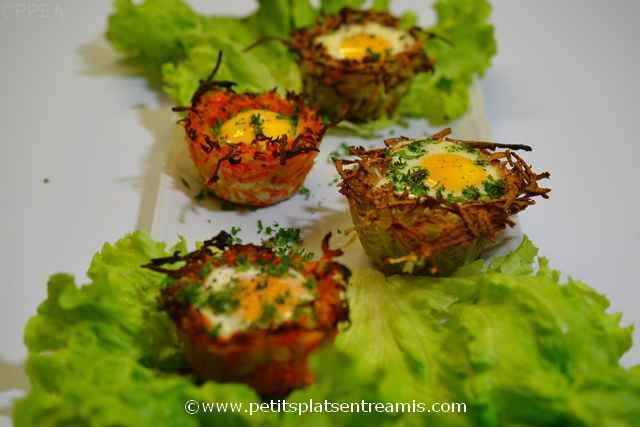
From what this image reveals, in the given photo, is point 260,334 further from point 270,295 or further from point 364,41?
point 364,41

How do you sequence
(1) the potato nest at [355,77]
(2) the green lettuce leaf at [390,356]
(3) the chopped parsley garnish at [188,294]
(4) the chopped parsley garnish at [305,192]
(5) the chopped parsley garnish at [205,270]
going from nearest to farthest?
(2) the green lettuce leaf at [390,356], (3) the chopped parsley garnish at [188,294], (5) the chopped parsley garnish at [205,270], (4) the chopped parsley garnish at [305,192], (1) the potato nest at [355,77]

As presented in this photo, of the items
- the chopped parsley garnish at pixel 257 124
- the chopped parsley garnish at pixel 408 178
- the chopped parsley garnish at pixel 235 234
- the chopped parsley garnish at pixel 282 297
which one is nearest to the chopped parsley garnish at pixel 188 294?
the chopped parsley garnish at pixel 282 297

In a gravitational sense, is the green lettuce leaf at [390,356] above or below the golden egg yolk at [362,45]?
below

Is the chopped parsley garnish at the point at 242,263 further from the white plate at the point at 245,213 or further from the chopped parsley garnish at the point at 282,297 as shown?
the white plate at the point at 245,213

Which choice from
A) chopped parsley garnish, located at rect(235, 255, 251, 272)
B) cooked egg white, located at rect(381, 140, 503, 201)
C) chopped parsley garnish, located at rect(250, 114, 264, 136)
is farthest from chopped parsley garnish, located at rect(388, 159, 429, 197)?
chopped parsley garnish, located at rect(235, 255, 251, 272)

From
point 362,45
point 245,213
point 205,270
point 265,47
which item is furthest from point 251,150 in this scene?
point 265,47

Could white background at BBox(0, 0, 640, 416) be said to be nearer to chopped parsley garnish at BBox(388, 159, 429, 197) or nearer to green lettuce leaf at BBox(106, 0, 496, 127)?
green lettuce leaf at BBox(106, 0, 496, 127)

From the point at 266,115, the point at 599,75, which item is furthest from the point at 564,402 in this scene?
the point at 599,75
